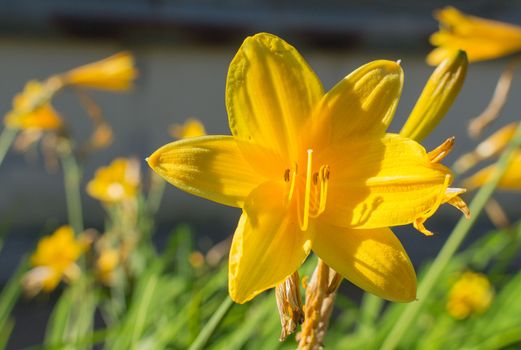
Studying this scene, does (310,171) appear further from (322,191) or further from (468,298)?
(468,298)

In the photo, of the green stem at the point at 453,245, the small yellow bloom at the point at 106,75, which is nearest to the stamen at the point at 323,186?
the green stem at the point at 453,245

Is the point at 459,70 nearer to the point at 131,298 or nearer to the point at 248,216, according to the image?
the point at 248,216

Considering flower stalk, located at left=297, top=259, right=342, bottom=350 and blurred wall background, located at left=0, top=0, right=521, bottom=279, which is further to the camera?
blurred wall background, located at left=0, top=0, right=521, bottom=279

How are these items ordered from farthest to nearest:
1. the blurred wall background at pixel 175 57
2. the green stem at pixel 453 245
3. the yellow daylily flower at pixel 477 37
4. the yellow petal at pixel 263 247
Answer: the blurred wall background at pixel 175 57, the yellow daylily flower at pixel 477 37, the green stem at pixel 453 245, the yellow petal at pixel 263 247

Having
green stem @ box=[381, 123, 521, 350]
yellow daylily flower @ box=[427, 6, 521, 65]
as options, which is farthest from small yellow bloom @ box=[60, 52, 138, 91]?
green stem @ box=[381, 123, 521, 350]

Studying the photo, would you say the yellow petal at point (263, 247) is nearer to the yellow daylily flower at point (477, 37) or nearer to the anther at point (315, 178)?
the anther at point (315, 178)

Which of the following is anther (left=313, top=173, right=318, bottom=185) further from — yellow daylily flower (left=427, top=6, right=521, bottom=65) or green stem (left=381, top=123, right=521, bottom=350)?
yellow daylily flower (left=427, top=6, right=521, bottom=65)
